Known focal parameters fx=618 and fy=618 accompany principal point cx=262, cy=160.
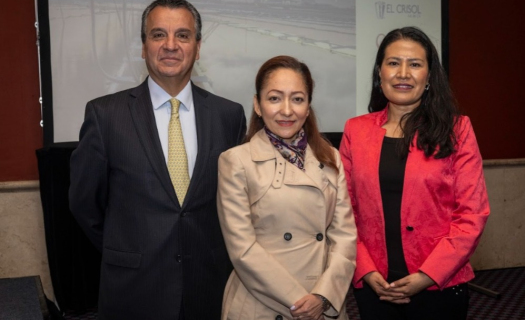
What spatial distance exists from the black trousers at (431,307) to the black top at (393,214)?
0.10 meters

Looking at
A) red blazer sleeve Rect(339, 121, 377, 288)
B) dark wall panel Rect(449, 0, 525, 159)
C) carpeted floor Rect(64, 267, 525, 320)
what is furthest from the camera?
dark wall panel Rect(449, 0, 525, 159)

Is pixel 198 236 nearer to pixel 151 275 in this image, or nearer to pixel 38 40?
pixel 151 275

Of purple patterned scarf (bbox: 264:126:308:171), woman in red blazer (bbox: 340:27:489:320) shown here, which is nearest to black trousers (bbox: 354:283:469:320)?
woman in red blazer (bbox: 340:27:489:320)

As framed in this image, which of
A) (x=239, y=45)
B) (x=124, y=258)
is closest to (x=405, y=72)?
(x=124, y=258)

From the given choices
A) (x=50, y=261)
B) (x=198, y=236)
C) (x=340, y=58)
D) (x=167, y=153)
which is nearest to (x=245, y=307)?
(x=198, y=236)

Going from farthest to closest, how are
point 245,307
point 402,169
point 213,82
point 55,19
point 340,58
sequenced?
point 340,58, point 213,82, point 55,19, point 402,169, point 245,307

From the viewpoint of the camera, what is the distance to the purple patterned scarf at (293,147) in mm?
2109

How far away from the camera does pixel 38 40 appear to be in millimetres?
3984

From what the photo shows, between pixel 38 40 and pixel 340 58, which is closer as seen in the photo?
pixel 38 40

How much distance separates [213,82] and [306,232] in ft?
8.35

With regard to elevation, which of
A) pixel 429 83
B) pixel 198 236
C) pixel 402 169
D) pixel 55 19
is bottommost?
pixel 198 236

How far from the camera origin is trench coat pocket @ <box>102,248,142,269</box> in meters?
2.07

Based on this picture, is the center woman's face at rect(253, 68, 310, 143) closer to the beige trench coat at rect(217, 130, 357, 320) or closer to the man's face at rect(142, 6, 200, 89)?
the beige trench coat at rect(217, 130, 357, 320)

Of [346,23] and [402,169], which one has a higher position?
[346,23]
